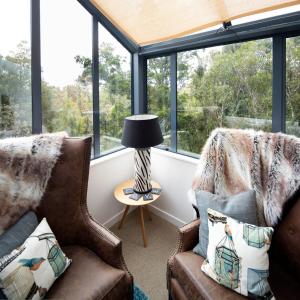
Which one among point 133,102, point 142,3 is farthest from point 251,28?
point 133,102

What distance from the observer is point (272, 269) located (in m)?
1.24

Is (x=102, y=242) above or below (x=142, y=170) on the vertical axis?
below

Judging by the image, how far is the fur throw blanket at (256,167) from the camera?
1.30 metres

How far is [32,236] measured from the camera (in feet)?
3.80

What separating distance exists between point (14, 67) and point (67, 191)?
1.04 metres

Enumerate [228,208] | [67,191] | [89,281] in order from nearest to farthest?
1. [89,281]
2. [228,208]
3. [67,191]

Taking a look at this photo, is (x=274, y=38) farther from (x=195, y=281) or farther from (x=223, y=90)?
(x=195, y=281)

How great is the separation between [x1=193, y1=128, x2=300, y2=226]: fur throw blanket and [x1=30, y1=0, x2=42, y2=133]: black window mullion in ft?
4.47

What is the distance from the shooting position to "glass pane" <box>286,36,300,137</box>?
1.63 meters

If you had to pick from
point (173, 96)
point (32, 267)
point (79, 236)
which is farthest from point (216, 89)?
point (32, 267)

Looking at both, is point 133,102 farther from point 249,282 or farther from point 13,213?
point 249,282

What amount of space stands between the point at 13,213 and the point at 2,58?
44.1 inches

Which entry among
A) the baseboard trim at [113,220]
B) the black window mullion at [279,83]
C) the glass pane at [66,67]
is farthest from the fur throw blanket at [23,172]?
the black window mullion at [279,83]

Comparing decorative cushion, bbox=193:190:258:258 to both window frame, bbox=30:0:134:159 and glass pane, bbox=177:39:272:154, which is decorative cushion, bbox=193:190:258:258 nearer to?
glass pane, bbox=177:39:272:154
